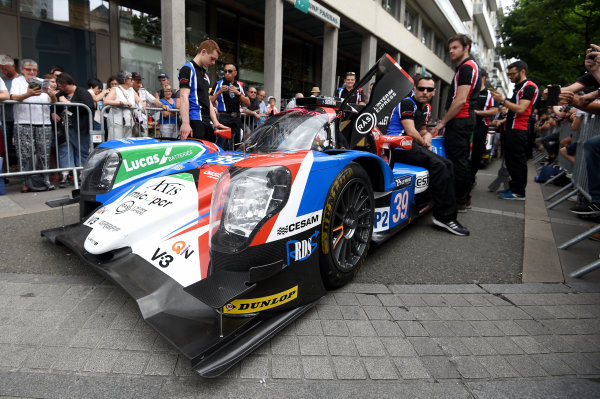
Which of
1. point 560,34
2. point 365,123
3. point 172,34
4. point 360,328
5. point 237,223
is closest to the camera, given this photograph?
point 237,223

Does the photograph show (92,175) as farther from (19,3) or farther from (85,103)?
(19,3)

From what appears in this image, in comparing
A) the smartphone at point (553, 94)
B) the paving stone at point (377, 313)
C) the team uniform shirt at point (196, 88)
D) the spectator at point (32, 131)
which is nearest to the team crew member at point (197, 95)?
the team uniform shirt at point (196, 88)

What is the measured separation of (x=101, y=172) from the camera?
104 inches

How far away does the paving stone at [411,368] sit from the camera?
1.60 meters

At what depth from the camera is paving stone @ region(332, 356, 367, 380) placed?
5.17 feet

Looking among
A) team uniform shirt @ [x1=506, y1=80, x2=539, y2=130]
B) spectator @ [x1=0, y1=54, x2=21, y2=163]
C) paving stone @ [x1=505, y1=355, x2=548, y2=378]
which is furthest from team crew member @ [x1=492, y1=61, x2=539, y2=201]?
spectator @ [x1=0, y1=54, x2=21, y2=163]

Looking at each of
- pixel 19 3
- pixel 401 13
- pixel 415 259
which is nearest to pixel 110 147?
pixel 415 259

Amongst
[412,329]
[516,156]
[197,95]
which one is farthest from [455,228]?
[197,95]

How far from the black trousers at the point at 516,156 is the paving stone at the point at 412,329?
4.60 m

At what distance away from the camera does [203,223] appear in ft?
7.05

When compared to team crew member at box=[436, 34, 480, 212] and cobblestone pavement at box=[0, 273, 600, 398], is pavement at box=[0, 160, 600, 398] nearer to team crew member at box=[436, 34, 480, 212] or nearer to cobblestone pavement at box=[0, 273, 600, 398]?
cobblestone pavement at box=[0, 273, 600, 398]

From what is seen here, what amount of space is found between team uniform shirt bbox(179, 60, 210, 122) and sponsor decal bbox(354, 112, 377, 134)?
1998 millimetres

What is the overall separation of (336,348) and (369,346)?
0.17m

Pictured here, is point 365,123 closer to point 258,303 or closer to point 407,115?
point 407,115
